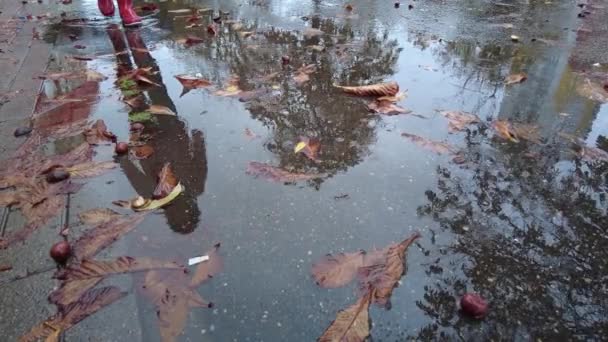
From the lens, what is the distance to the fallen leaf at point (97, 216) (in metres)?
1.93

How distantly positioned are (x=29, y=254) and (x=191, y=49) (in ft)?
9.02

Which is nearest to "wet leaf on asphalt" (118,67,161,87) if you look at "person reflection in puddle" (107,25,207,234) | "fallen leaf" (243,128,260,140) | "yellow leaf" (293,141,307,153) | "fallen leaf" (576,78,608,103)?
"person reflection in puddle" (107,25,207,234)

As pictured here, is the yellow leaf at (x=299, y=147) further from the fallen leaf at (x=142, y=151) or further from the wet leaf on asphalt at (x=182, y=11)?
the wet leaf on asphalt at (x=182, y=11)

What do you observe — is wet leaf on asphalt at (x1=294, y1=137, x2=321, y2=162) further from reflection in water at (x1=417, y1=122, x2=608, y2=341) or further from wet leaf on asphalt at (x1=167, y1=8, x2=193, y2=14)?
wet leaf on asphalt at (x1=167, y1=8, x2=193, y2=14)

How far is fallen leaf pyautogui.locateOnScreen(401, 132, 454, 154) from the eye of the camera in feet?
7.84

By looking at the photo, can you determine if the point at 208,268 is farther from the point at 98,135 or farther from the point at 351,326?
the point at 98,135

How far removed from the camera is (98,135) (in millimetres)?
2596

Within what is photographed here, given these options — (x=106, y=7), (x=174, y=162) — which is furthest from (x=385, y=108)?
(x=106, y=7)

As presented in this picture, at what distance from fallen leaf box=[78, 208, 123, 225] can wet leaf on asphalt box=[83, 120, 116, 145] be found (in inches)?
26.9

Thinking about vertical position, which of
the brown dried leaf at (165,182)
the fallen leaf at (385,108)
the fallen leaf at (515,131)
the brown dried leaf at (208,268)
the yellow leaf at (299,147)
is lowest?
the brown dried leaf at (208,268)

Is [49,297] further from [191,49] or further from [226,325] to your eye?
[191,49]

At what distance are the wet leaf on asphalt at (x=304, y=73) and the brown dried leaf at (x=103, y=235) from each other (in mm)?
1739

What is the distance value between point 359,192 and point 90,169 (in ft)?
4.71

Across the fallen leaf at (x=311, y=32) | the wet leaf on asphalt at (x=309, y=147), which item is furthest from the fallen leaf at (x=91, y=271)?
the fallen leaf at (x=311, y=32)
